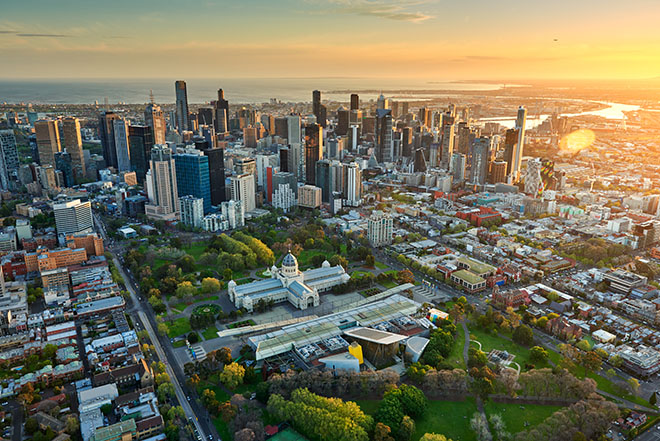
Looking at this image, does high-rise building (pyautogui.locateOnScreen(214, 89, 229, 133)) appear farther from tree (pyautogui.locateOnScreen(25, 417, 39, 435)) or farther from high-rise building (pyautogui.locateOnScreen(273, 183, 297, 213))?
tree (pyautogui.locateOnScreen(25, 417, 39, 435))

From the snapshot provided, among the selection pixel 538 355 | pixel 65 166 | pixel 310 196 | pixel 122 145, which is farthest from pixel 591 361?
pixel 122 145

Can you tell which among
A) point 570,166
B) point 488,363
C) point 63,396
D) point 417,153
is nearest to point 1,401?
point 63,396

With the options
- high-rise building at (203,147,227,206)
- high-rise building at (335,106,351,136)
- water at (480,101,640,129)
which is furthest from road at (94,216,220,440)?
water at (480,101,640,129)

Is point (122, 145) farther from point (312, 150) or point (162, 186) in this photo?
point (312, 150)

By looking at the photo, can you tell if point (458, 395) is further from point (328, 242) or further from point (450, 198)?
point (450, 198)

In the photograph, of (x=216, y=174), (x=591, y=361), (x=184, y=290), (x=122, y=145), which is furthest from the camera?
(x=122, y=145)

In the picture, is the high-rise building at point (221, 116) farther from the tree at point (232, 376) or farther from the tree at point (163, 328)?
the tree at point (232, 376)

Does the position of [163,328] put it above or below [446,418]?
above
